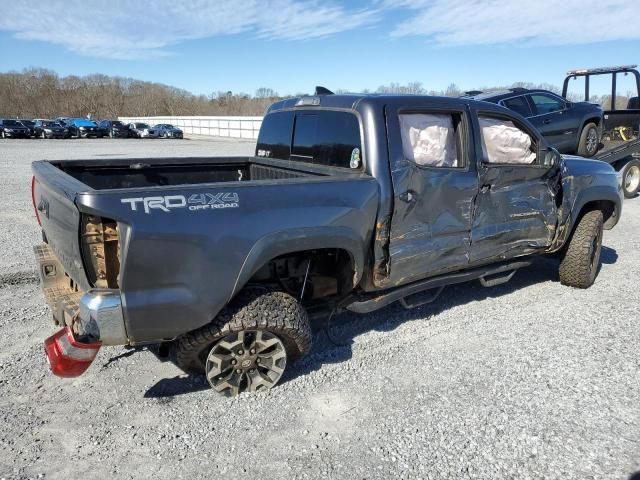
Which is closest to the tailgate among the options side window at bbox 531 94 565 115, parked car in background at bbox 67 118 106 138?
side window at bbox 531 94 565 115

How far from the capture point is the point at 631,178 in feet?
36.6

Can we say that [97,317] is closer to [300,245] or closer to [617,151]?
[300,245]

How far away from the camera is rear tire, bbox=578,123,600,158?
9.78 m

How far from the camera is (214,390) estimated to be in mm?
3260

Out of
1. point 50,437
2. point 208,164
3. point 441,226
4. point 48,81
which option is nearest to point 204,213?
point 50,437

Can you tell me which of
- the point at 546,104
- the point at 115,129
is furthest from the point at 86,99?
the point at 546,104

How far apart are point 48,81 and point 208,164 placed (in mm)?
106552

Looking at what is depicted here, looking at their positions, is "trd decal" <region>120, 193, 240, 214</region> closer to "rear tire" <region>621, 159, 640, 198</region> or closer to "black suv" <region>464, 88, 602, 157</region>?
"black suv" <region>464, 88, 602, 157</region>

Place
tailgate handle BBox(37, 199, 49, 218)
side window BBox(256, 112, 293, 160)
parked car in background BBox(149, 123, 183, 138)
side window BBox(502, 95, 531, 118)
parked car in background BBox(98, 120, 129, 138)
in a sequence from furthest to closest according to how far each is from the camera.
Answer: parked car in background BBox(149, 123, 183, 138) → parked car in background BBox(98, 120, 129, 138) → side window BBox(502, 95, 531, 118) → side window BBox(256, 112, 293, 160) → tailgate handle BBox(37, 199, 49, 218)

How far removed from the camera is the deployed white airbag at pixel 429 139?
3656 millimetres

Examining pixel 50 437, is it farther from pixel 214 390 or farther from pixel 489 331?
pixel 489 331

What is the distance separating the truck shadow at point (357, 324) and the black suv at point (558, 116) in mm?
3782

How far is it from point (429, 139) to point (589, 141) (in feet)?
25.5

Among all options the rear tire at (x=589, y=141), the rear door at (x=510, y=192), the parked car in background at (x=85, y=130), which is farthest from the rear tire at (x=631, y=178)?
the parked car in background at (x=85, y=130)
